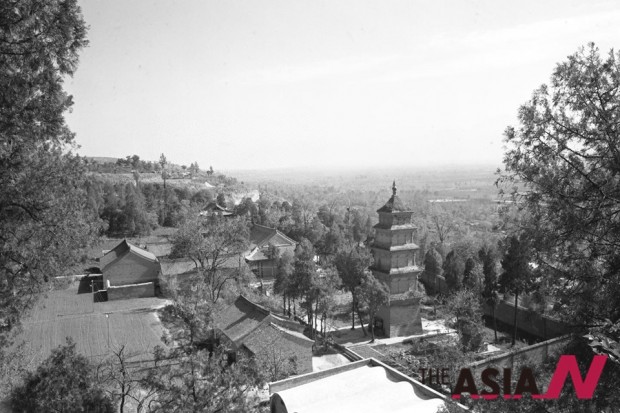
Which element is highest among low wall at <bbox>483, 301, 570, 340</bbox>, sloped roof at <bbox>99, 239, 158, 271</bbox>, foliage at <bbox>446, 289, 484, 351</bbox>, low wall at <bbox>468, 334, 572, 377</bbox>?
sloped roof at <bbox>99, 239, 158, 271</bbox>

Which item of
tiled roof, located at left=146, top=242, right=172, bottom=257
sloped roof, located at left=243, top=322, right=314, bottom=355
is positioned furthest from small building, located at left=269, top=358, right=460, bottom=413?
tiled roof, located at left=146, top=242, right=172, bottom=257

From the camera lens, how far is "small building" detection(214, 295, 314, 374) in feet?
59.9

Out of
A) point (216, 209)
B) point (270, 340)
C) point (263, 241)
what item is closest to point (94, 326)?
point (270, 340)

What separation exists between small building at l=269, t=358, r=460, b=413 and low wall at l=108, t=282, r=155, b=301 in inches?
735

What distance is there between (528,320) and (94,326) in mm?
23903

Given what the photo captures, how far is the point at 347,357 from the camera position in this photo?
840 inches

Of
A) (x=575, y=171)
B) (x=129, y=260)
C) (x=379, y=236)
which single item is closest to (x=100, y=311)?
(x=129, y=260)

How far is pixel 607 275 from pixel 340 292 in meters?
28.3

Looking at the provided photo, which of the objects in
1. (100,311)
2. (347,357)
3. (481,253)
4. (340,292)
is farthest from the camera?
(340,292)

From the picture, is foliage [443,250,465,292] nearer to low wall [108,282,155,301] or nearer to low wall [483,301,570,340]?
low wall [483,301,570,340]

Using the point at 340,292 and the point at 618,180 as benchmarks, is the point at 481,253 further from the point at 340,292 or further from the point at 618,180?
the point at 618,180

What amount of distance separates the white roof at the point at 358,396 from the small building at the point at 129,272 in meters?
19.4

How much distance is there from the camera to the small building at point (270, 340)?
59.9 ft

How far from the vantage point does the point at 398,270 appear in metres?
24.9
